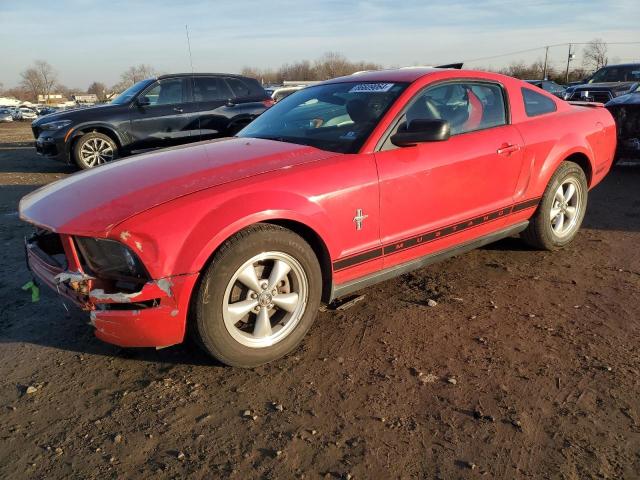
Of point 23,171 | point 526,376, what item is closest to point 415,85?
point 526,376

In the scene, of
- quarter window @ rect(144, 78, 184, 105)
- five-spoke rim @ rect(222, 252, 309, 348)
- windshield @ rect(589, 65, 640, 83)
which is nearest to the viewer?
five-spoke rim @ rect(222, 252, 309, 348)

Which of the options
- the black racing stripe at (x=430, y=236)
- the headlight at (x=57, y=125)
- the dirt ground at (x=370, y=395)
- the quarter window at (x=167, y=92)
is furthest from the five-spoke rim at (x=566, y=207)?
the headlight at (x=57, y=125)

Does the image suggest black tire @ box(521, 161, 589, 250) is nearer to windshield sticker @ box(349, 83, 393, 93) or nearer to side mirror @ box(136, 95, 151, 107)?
windshield sticker @ box(349, 83, 393, 93)

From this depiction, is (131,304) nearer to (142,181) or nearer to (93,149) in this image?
(142,181)

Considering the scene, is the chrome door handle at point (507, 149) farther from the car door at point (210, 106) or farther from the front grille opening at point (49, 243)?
the car door at point (210, 106)

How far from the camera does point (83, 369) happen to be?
Answer: 2918mm

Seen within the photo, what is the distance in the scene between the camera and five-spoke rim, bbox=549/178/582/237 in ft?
14.9

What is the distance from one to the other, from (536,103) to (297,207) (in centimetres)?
269

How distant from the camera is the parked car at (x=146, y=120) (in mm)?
8836

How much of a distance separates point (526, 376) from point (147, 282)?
2.04 metres

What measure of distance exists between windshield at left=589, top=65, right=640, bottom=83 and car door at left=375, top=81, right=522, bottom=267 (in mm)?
14110

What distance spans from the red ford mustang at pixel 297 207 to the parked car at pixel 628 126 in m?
3.88

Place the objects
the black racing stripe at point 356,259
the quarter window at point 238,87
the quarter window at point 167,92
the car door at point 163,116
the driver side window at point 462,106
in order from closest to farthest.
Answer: the black racing stripe at point 356,259
the driver side window at point 462,106
the car door at point 163,116
the quarter window at point 167,92
the quarter window at point 238,87

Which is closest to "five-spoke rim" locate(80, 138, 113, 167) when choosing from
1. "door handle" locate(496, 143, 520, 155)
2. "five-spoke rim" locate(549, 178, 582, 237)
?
"door handle" locate(496, 143, 520, 155)
